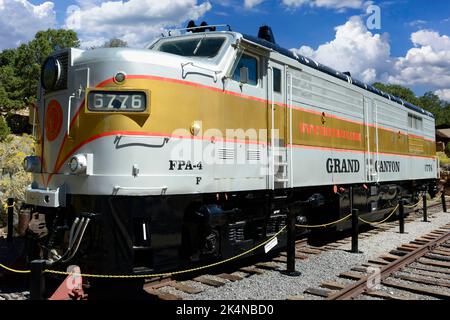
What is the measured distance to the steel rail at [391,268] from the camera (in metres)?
5.71

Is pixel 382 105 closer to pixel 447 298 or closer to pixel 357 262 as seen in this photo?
pixel 357 262

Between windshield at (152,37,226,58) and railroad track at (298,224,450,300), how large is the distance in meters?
3.74

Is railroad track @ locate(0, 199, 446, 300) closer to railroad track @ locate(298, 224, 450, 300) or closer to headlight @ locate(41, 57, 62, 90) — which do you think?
railroad track @ locate(298, 224, 450, 300)

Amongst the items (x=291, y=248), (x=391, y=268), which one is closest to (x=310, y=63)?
(x=291, y=248)

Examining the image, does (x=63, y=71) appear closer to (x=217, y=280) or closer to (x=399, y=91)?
(x=217, y=280)

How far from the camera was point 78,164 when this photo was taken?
5008 mm

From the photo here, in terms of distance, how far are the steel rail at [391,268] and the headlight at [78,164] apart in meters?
3.45

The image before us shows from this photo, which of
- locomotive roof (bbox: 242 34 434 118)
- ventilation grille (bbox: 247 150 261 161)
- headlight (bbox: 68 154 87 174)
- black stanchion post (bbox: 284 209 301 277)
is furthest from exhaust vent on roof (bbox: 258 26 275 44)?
headlight (bbox: 68 154 87 174)

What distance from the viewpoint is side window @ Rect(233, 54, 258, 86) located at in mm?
6377

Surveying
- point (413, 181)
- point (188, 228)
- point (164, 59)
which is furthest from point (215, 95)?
point (413, 181)

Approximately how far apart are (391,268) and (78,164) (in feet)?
17.4

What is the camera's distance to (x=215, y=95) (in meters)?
5.88

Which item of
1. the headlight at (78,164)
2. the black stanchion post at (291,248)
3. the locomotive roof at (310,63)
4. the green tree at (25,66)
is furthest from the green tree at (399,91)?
the headlight at (78,164)

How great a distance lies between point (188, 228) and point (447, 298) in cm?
362
